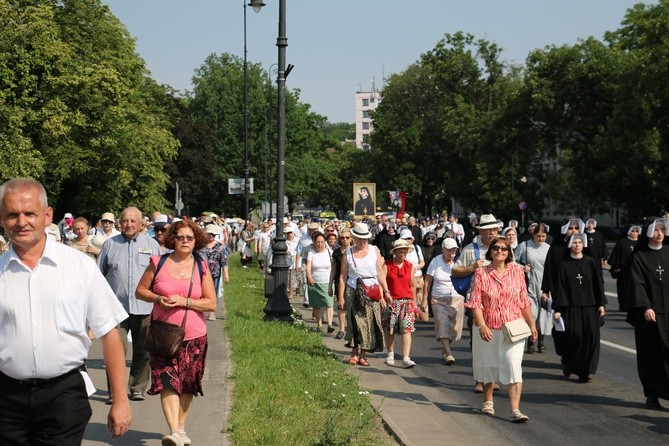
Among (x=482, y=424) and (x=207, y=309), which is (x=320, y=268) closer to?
(x=482, y=424)

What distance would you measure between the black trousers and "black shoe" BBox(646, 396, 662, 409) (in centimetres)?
726

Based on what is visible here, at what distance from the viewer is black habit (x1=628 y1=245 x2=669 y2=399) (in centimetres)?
1080

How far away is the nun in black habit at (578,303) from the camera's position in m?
12.6

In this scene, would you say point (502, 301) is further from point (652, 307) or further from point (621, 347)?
point (621, 347)

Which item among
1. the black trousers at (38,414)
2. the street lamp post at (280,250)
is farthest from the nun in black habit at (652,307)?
the street lamp post at (280,250)

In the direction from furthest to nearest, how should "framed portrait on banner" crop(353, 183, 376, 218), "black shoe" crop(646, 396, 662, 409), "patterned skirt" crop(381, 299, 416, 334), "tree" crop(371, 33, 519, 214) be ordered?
"tree" crop(371, 33, 519, 214) < "framed portrait on banner" crop(353, 183, 376, 218) < "patterned skirt" crop(381, 299, 416, 334) < "black shoe" crop(646, 396, 662, 409)

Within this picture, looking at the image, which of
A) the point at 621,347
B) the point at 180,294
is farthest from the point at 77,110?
the point at 180,294

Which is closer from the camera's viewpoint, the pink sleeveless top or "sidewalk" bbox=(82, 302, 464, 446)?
the pink sleeveless top

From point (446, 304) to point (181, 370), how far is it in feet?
22.8

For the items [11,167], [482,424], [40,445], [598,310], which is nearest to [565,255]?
[598,310]

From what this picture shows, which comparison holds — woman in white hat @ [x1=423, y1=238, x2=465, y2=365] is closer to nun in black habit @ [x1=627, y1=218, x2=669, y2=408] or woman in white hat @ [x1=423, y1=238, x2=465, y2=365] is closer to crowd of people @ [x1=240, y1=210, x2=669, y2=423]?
crowd of people @ [x1=240, y1=210, x2=669, y2=423]

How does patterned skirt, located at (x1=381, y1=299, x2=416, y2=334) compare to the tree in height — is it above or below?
below

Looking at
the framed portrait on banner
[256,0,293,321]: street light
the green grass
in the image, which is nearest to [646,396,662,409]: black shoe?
the green grass

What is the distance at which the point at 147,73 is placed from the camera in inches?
2682
